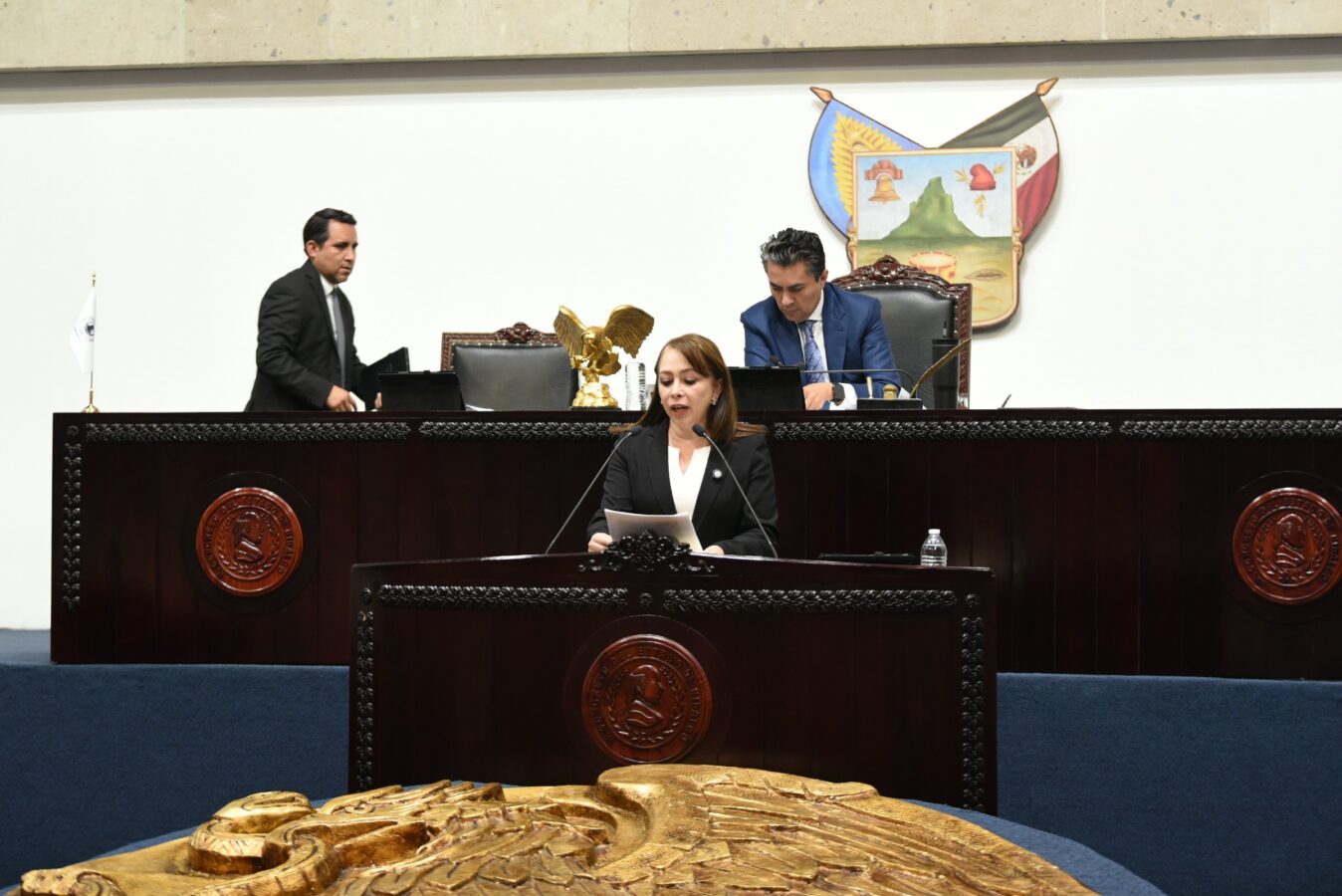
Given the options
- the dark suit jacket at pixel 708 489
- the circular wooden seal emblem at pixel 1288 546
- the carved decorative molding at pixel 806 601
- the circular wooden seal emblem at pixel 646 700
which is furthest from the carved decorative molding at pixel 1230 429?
the circular wooden seal emblem at pixel 646 700

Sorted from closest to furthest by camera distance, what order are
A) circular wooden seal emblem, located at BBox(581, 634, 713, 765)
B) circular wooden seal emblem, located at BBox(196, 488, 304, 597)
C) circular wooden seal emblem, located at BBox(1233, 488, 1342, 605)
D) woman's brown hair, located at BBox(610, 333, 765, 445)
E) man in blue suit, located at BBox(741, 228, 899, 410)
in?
circular wooden seal emblem, located at BBox(581, 634, 713, 765) < woman's brown hair, located at BBox(610, 333, 765, 445) < circular wooden seal emblem, located at BBox(1233, 488, 1342, 605) < circular wooden seal emblem, located at BBox(196, 488, 304, 597) < man in blue suit, located at BBox(741, 228, 899, 410)

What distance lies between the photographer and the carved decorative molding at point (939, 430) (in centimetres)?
414

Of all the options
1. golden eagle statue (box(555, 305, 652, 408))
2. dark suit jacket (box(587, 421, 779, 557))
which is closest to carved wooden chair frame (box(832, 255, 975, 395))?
golden eagle statue (box(555, 305, 652, 408))

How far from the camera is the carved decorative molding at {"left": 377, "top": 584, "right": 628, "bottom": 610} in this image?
2863 millimetres

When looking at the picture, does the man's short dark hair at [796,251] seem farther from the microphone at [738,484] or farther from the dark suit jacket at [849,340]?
the microphone at [738,484]

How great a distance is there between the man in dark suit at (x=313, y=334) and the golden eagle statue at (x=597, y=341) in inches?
32.0

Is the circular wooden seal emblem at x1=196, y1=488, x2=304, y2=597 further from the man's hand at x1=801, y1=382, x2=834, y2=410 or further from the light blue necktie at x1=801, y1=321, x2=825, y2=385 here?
the light blue necktie at x1=801, y1=321, x2=825, y2=385

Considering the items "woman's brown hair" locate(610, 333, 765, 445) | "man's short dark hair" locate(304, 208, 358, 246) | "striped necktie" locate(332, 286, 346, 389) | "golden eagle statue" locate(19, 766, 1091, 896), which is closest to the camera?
"golden eagle statue" locate(19, 766, 1091, 896)

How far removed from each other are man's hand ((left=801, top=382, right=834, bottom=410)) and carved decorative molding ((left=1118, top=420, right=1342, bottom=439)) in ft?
3.09

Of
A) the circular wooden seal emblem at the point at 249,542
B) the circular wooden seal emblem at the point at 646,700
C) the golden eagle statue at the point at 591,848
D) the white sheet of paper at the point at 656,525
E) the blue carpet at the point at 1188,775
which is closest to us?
the golden eagle statue at the point at 591,848

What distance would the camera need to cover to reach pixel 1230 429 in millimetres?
4066

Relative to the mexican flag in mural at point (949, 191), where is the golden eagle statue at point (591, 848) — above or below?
below

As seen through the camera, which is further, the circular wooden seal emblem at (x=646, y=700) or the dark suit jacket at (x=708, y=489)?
the dark suit jacket at (x=708, y=489)

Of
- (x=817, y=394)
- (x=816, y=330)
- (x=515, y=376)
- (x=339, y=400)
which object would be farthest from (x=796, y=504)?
(x=515, y=376)
